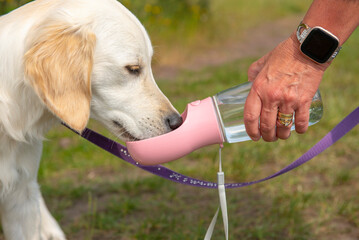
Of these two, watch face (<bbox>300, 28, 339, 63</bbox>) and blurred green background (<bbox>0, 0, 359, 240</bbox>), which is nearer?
watch face (<bbox>300, 28, 339, 63</bbox>)

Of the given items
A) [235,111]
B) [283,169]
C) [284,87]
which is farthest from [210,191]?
[284,87]

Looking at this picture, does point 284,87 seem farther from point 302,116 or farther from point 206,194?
point 206,194

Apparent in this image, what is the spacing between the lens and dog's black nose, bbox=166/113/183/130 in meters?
2.15

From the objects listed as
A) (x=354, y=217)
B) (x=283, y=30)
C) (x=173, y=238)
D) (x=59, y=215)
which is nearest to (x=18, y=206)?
(x=59, y=215)

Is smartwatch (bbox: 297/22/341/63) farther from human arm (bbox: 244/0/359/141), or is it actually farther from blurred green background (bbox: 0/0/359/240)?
blurred green background (bbox: 0/0/359/240)

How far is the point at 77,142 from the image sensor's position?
4.07 metres

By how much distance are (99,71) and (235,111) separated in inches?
24.4

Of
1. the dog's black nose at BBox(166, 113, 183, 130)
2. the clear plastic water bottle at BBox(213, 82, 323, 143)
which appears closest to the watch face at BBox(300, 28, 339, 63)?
the clear plastic water bottle at BBox(213, 82, 323, 143)

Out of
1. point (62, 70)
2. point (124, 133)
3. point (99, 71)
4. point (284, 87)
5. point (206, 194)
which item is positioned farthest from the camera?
point (206, 194)

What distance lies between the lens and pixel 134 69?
217 centimetres

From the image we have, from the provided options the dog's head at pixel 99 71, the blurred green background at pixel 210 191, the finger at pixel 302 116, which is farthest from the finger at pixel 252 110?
the blurred green background at pixel 210 191

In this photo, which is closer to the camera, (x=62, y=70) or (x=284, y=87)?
(x=284, y=87)

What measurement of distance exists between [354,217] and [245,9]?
7.41m

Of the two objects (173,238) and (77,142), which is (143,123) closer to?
(173,238)
